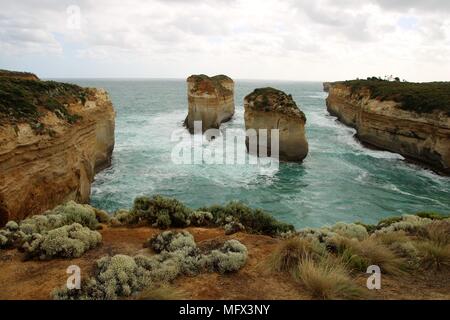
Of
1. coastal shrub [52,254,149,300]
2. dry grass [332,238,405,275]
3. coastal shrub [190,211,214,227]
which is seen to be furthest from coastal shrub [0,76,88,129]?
dry grass [332,238,405,275]

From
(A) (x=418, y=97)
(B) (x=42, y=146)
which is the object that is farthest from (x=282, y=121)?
(B) (x=42, y=146)

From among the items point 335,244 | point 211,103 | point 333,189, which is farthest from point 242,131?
point 335,244

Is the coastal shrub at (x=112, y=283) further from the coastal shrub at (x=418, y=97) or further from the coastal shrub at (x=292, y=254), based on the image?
the coastal shrub at (x=418, y=97)

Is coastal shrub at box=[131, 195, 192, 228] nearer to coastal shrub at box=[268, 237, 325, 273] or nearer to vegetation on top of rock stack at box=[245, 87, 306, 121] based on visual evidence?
coastal shrub at box=[268, 237, 325, 273]
